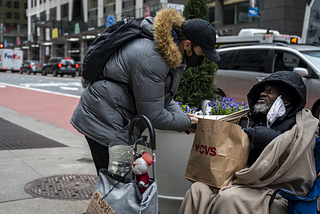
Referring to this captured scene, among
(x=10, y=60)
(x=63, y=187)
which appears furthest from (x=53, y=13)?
(x=63, y=187)

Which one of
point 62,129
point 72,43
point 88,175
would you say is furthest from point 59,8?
point 88,175

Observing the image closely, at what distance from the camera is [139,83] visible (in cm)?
251

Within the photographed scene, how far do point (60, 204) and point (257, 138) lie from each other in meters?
2.12

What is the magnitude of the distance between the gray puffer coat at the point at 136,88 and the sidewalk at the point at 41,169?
1.46 metres

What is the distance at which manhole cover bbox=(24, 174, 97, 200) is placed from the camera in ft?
13.9

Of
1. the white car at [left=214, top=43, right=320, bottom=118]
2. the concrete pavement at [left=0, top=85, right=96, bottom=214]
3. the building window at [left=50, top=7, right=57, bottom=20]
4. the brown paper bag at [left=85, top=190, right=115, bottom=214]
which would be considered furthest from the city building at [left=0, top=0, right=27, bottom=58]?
the brown paper bag at [left=85, top=190, right=115, bottom=214]

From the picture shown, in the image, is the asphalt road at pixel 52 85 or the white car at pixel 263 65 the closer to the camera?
the white car at pixel 263 65

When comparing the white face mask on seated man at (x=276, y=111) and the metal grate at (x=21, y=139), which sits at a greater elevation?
the white face mask on seated man at (x=276, y=111)

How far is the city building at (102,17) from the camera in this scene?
88.2 ft

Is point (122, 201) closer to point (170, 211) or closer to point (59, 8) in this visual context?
point (170, 211)

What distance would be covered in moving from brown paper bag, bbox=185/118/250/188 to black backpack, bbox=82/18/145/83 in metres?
0.81

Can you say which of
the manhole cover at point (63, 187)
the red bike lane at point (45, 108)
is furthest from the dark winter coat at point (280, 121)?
the red bike lane at point (45, 108)

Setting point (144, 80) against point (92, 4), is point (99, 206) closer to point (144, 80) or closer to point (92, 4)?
point (144, 80)

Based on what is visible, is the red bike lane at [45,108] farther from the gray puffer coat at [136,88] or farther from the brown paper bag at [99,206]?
the brown paper bag at [99,206]
